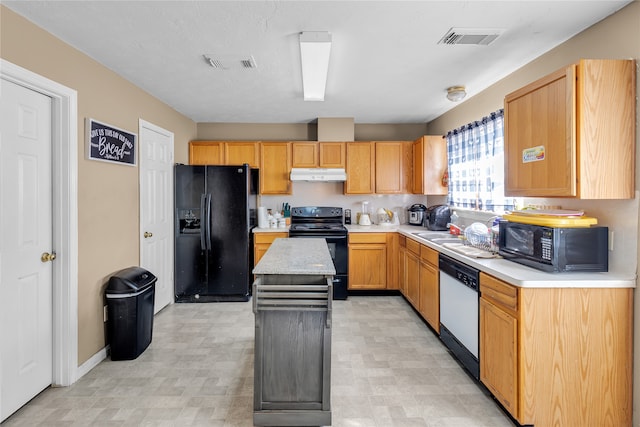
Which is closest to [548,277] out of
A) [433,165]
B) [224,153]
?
[433,165]

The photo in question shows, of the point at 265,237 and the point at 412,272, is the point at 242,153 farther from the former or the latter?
the point at 412,272

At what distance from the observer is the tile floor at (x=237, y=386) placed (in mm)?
1961

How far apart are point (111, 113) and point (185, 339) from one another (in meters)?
2.16

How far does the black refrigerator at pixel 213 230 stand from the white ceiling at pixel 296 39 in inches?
37.5

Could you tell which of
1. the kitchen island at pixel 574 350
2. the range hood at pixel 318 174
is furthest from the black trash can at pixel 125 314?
the kitchen island at pixel 574 350

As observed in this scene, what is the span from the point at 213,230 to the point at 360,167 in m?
2.21

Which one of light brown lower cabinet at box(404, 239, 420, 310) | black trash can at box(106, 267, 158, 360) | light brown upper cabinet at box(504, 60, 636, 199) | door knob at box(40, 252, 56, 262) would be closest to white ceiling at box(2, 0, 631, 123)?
light brown upper cabinet at box(504, 60, 636, 199)

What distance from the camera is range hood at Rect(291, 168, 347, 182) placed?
4.41 m

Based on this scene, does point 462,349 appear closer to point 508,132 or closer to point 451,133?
point 508,132

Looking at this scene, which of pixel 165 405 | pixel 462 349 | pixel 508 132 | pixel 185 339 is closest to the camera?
pixel 165 405

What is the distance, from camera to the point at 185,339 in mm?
3049

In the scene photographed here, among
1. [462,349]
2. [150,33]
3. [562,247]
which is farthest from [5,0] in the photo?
[462,349]

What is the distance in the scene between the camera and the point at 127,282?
2619 mm

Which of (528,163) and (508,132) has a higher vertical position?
(508,132)
